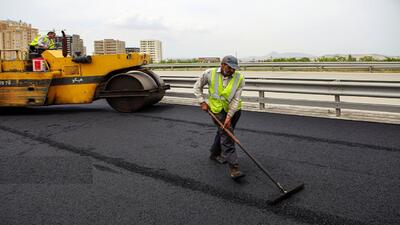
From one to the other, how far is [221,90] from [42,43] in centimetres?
658

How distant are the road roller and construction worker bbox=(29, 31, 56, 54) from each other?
259 mm

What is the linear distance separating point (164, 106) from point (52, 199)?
21.0 ft

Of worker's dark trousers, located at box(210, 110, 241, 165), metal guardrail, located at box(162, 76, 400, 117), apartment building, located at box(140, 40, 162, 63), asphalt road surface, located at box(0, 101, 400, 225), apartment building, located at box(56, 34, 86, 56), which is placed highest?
apartment building, located at box(140, 40, 162, 63)

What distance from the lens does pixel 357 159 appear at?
16.7 feet

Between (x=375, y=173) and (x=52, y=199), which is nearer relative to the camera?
(x=52, y=199)

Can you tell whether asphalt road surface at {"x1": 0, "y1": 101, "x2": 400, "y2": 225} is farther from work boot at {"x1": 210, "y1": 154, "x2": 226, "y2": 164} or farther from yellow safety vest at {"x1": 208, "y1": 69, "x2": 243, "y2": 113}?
yellow safety vest at {"x1": 208, "y1": 69, "x2": 243, "y2": 113}

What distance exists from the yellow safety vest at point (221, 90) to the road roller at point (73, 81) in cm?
456

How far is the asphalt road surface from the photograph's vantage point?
11.7 ft

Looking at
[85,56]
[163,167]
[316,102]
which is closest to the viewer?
[163,167]

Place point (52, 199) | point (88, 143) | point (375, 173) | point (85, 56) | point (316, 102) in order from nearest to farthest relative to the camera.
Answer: point (52, 199) < point (375, 173) < point (88, 143) < point (316, 102) < point (85, 56)

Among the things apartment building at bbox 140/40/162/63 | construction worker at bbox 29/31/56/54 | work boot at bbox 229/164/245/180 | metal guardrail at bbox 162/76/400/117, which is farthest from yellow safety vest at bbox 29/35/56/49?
apartment building at bbox 140/40/162/63

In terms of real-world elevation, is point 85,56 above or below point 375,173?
above

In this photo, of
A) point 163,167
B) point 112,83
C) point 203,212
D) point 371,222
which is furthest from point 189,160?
point 112,83

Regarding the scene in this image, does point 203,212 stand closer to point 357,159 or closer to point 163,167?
point 163,167
